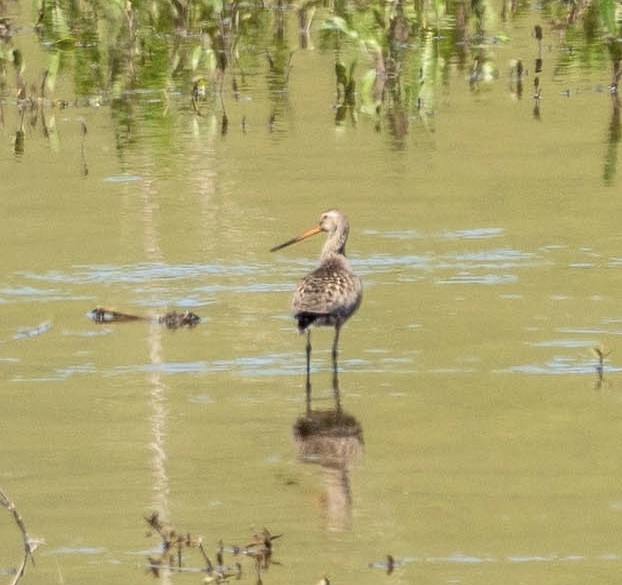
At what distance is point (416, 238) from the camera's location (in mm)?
12609

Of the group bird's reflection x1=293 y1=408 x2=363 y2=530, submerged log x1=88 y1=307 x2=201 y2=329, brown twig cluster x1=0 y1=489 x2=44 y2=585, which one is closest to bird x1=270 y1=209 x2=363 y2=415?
bird's reflection x1=293 y1=408 x2=363 y2=530

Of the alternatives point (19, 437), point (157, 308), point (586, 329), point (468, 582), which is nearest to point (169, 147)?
point (157, 308)

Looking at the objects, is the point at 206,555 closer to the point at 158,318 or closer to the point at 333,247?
the point at 158,318

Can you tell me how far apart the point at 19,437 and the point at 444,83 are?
11.0 m

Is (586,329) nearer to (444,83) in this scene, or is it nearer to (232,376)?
(232,376)

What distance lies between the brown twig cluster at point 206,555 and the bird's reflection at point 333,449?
1.45 feet

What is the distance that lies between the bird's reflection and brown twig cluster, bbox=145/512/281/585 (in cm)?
44

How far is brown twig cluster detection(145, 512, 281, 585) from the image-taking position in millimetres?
6676

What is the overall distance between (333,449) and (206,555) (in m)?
1.55

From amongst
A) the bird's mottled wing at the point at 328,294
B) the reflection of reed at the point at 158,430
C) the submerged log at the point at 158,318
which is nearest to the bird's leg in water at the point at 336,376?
the bird's mottled wing at the point at 328,294

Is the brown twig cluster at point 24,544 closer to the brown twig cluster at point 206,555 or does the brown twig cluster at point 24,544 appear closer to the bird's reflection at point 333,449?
the brown twig cluster at point 206,555

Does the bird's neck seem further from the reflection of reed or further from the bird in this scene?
the reflection of reed

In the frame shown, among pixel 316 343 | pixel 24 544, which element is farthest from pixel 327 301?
pixel 24 544

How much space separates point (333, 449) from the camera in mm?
8344
